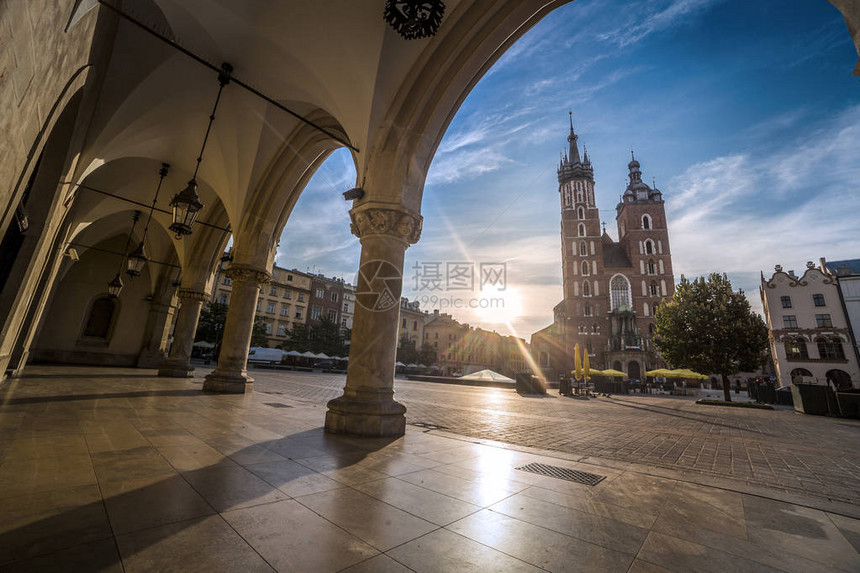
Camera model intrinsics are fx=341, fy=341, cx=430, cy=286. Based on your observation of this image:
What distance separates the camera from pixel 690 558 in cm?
185

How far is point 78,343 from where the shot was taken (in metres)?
15.5

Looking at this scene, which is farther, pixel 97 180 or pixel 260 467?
pixel 97 180

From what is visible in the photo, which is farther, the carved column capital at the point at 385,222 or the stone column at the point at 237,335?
the stone column at the point at 237,335

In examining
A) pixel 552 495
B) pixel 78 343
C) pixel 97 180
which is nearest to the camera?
pixel 552 495

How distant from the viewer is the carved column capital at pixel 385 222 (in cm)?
553

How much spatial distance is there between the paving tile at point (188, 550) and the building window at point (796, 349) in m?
49.3

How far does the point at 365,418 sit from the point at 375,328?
1.28m

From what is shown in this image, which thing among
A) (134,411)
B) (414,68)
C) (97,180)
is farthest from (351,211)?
(97,180)

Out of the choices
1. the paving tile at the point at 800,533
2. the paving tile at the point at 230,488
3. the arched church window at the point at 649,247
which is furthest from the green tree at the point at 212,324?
the arched church window at the point at 649,247

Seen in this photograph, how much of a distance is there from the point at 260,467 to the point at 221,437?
1.43m

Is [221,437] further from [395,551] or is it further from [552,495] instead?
[552,495]

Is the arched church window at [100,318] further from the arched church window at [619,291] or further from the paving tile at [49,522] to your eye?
the arched church window at [619,291]

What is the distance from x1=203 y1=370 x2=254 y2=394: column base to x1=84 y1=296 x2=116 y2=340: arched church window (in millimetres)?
12177

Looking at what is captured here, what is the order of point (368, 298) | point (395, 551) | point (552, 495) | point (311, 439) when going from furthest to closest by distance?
point (368, 298)
point (311, 439)
point (552, 495)
point (395, 551)
